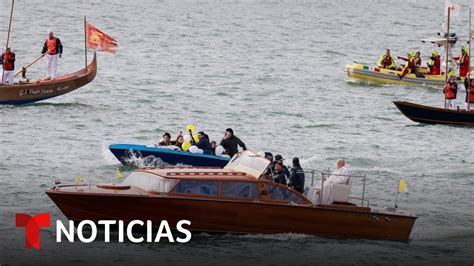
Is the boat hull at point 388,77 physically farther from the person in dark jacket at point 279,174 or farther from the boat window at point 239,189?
the boat window at point 239,189

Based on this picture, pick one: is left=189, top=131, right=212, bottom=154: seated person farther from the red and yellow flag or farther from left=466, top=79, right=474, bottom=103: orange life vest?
left=466, top=79, right=474, bottom=103: orange life vest

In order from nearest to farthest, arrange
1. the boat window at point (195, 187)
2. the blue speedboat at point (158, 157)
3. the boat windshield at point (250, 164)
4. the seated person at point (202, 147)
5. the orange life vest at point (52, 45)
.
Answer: the boat window at point (195, 187)
the boat windshield at point (250, 164)
the blue speedboat at point (158, 157)
the seated person at point (202, 147)
the orange life vest at point (52, 45)

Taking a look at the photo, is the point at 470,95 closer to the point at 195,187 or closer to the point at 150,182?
the point at 195,187

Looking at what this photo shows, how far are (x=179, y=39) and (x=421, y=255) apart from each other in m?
53.3

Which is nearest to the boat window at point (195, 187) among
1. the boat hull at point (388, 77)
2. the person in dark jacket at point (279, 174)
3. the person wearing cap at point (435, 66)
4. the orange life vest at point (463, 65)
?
the person in dark jacket at point (279, 174)

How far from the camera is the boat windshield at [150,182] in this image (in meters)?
27.0

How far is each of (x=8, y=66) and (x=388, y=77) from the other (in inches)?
782

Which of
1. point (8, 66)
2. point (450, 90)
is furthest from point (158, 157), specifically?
point (450, 90)

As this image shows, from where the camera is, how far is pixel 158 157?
35938mm

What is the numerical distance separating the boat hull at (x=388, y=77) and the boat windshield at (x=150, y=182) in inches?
1288

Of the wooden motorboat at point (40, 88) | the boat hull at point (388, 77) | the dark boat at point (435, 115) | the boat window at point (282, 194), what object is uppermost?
the boat hull at point (388, 77)

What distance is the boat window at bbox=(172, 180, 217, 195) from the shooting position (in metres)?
27.0

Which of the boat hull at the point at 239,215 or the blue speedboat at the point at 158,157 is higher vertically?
the blue speedboat at the point at 158,157

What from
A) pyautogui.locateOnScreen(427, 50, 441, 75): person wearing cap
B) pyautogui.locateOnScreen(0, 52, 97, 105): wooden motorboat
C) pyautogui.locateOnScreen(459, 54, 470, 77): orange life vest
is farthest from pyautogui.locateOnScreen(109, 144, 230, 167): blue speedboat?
pyautogui.locateOnScreen(427, 50, 441, 75): person wearing cap
